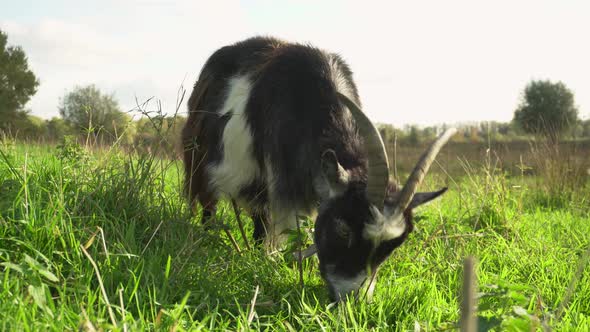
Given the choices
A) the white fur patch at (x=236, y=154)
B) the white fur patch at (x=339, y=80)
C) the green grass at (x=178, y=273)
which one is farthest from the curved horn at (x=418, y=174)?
the white fur patch at (x=236, y=154)

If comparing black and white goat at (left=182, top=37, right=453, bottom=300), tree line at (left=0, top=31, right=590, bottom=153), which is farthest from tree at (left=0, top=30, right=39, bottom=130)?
black and white goat at (left=182, top=37, right=453, bottom=300)

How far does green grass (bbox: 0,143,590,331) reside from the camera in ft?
7.43

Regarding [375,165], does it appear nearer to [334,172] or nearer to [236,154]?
[334,172]

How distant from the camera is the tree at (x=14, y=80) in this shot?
95.1ft

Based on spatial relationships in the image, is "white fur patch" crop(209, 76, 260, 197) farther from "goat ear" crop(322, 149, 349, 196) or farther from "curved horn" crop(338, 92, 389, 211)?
"curved horn" crop(338, 92, 389, 211)

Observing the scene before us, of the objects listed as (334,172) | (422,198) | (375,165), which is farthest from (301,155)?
(422,198)

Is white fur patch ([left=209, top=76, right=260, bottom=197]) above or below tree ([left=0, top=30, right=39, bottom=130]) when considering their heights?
below

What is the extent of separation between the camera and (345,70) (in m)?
4.25

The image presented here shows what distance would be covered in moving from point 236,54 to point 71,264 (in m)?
2.59

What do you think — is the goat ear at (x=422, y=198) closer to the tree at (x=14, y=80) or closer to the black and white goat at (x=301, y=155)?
the black and white goat at (x=301, y=155)

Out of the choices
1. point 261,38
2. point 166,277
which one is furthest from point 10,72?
point 166,277

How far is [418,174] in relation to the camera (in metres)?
2.82

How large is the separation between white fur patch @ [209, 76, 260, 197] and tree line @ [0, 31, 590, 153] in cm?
45

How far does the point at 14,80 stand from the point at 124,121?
29914 millimetres
